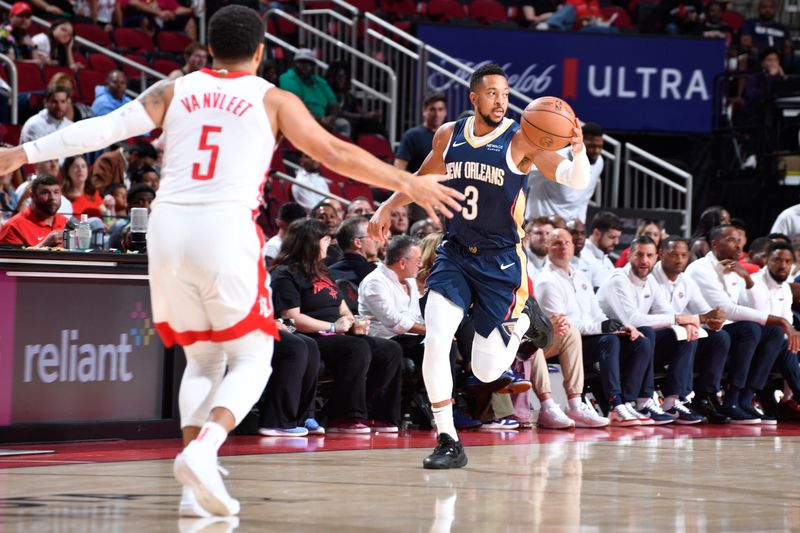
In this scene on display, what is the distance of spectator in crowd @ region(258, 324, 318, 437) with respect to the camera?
802 cm

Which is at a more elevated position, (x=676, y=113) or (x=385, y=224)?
(x=676, y=113)

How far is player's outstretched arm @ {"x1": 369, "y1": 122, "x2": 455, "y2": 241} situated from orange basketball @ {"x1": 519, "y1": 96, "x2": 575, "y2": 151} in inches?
20.2

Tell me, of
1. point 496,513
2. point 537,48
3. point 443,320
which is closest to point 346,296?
point 443,320

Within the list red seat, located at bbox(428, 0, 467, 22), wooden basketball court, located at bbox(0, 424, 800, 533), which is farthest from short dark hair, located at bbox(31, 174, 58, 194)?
red seat, located at bbox(428, 0, 467, 22)

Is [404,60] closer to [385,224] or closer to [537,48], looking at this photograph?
[537,48]

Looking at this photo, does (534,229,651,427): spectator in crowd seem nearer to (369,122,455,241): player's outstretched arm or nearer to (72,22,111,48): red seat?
(369,122,455,241): player's outstretched arm

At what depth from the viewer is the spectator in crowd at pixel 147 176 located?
10320 mm

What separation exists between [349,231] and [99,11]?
6.98 m

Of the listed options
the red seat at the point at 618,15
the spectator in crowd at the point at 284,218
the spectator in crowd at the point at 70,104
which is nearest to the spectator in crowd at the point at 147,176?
the spectator in crowd at the point at 70,104

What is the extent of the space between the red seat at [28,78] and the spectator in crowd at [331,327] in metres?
5.29

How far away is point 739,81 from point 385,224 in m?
11.3

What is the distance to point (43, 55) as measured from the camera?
12820mm

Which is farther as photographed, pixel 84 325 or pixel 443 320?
pixel 84 325

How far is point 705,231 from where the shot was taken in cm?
1220
